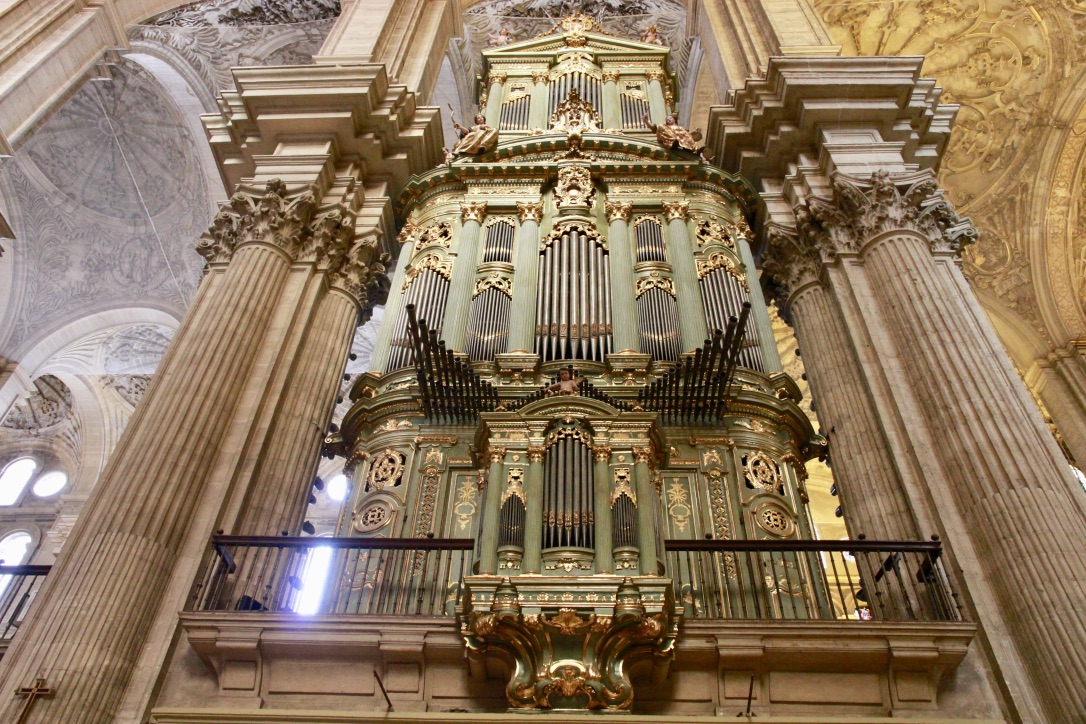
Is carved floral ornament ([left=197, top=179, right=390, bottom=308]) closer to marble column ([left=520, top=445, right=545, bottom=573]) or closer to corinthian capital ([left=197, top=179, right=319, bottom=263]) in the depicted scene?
corinthian capital ([left=197, top=179, right=319, bottom=263])

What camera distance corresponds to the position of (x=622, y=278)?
990cm

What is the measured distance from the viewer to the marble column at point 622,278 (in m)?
9.05

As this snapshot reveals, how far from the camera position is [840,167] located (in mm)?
10172

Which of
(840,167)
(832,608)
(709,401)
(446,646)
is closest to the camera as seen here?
(446,646)

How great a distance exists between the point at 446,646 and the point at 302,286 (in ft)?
15.7

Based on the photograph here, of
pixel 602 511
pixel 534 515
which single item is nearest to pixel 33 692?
pixel 534 515

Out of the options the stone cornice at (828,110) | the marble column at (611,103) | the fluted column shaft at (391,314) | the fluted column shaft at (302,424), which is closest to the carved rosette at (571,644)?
the fluted column shaft at (302,424)

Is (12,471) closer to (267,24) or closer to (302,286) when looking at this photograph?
(267,24)

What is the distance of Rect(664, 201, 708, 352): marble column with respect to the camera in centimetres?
909

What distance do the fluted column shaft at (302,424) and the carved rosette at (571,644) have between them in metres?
2.74

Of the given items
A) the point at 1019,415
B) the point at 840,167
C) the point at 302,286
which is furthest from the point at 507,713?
the point at 840,167

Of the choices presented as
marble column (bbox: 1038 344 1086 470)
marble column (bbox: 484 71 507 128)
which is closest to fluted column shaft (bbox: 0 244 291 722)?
marble column (bbox: 484 71 507 128)

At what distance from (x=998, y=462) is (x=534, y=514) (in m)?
3.80

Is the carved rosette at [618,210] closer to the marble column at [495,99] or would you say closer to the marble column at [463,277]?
the marble column at [463,277]
